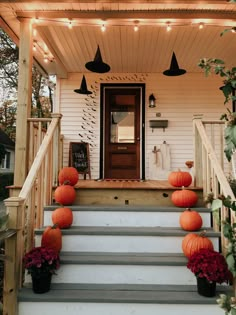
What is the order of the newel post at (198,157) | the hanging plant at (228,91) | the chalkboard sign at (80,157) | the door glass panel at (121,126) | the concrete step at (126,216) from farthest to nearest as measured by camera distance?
the door glass panel at (121,126) < the chalkboard sign at (80,157) < the newel post at (198,157) < the concrete step at (126,216) < the hanging plant at (228,91)

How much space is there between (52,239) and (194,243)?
131 centimetres

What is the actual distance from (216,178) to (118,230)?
3.94 feet

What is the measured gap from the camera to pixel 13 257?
2.16 meters

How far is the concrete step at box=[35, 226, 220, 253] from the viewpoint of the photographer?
2.61 meters

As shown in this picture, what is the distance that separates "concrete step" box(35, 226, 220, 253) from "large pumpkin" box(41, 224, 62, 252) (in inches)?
5.9

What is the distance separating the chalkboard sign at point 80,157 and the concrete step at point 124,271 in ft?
9.71

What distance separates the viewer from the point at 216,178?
9.28 feet

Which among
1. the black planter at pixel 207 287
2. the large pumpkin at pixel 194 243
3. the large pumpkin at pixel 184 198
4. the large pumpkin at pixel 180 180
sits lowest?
the black planter at pixel 207 287

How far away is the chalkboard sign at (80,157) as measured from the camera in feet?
17.4

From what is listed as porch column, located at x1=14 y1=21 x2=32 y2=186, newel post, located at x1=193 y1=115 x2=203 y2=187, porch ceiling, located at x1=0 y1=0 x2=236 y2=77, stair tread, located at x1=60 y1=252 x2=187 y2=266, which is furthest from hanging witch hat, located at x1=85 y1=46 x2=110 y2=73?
stair tread, located at x1=60 y1=252 x2=187 y2=266

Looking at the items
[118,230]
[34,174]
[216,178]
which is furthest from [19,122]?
[216,178]

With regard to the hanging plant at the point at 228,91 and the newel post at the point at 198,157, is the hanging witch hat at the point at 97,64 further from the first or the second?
the hanging plant at the point at 228,91

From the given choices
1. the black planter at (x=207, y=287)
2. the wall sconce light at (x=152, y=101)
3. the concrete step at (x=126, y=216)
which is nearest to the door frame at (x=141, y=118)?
the wall sconce light at (x=152, y=101)

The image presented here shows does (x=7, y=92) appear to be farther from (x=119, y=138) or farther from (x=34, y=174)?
(x=34, y=174)
